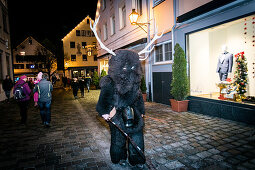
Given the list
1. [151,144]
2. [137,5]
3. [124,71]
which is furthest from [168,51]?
[124,71]

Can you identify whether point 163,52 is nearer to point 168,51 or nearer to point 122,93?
point 168,51

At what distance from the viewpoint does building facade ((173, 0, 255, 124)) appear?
18.0 ft

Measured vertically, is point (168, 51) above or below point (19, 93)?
above

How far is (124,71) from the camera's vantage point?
8.87 feet

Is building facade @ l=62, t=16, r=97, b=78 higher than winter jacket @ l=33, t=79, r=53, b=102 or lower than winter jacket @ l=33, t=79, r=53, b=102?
higher

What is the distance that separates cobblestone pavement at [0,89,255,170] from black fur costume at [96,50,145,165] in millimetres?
797

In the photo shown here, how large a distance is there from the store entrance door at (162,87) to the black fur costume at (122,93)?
6.02 metres

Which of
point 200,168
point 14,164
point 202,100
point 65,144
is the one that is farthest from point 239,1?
point 14,164

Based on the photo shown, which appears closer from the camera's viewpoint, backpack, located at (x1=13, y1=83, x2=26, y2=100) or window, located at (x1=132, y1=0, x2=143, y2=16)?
backpack, located at (x1=13, y1=83, x2=26, y2=100)

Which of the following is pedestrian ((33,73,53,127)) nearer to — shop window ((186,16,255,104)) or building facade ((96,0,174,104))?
→ building facade ((96,0,174,104))

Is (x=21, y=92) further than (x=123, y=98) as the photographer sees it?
Yes

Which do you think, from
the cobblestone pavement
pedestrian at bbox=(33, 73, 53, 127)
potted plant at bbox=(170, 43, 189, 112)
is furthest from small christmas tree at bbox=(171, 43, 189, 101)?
pedestrian at bbox=(33, 73, 53, 127)

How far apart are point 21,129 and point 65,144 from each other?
2.48m

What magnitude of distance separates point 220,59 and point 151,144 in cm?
527
